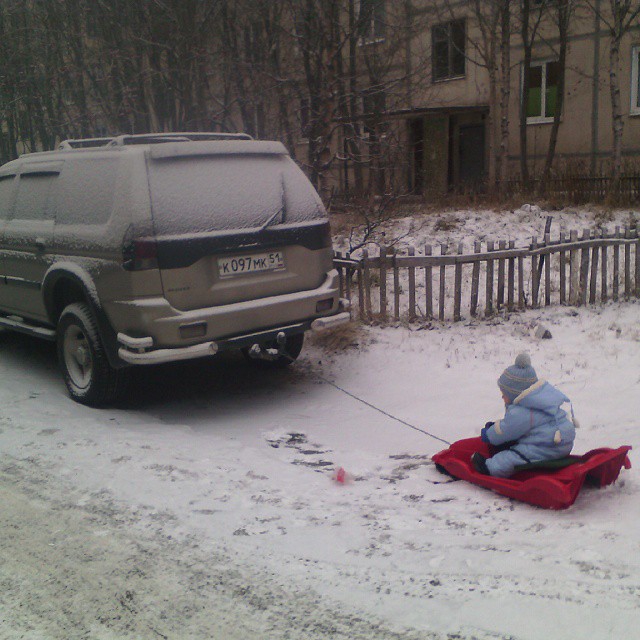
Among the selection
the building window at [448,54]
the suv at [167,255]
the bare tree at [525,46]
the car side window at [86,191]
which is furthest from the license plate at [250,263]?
the building window at [448,54]

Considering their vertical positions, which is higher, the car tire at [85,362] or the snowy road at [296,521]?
the car tire at [85,362]

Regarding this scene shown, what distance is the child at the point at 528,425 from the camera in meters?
4.21

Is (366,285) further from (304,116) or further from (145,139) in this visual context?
(304,116)

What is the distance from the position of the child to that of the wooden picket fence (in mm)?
3735

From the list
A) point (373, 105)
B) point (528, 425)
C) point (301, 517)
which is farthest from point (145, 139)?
point (373, 105)

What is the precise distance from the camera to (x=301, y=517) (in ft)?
13.0

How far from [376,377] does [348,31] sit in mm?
7829

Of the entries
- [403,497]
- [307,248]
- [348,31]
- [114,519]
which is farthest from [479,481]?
[348,31]

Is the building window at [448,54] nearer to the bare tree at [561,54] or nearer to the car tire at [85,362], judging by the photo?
the bare tree at [561,54]

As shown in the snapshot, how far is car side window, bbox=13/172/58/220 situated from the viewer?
6.33 metres

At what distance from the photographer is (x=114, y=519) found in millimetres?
3896

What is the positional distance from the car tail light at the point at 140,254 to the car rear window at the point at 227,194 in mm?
136

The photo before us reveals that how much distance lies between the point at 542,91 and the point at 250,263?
65.0ft

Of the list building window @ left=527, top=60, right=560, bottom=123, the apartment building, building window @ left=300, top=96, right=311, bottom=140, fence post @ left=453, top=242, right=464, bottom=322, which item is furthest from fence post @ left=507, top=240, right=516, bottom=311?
building window @ left=527, top=60, right=560, bottom=123
